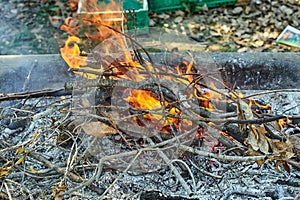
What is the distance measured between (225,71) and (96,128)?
905 millimetres

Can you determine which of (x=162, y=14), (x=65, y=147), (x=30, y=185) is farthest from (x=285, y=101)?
(x=162, y=14)

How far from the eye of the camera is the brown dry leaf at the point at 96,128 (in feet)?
6.03

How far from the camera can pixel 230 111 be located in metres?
1.92

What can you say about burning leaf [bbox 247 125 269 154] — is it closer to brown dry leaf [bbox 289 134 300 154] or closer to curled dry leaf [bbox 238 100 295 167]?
curled dry leaf [bbox 238 100 295 167]

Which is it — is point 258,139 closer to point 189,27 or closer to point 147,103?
point 147,103

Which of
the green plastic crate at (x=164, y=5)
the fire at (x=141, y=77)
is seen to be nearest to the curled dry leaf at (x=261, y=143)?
the fire at (x=141, y=77)

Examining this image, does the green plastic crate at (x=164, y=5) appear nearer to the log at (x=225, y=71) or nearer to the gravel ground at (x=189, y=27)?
the gravel ground at (x=189, y=27)

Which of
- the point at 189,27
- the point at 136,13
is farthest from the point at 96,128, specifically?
the point at 189,27

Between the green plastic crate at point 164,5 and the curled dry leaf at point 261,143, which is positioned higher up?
the green plastic crate at point 164,5

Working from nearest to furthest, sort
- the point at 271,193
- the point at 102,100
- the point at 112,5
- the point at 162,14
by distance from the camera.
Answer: the point at 271,193 < the point at 102,100 < the point at 112,5 < the point at 162,14

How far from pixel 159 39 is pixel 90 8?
0.65m

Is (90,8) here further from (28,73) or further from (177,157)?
(177,157)

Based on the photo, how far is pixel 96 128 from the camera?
6.07 feet

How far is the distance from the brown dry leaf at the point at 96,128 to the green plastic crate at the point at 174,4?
7.85ft
